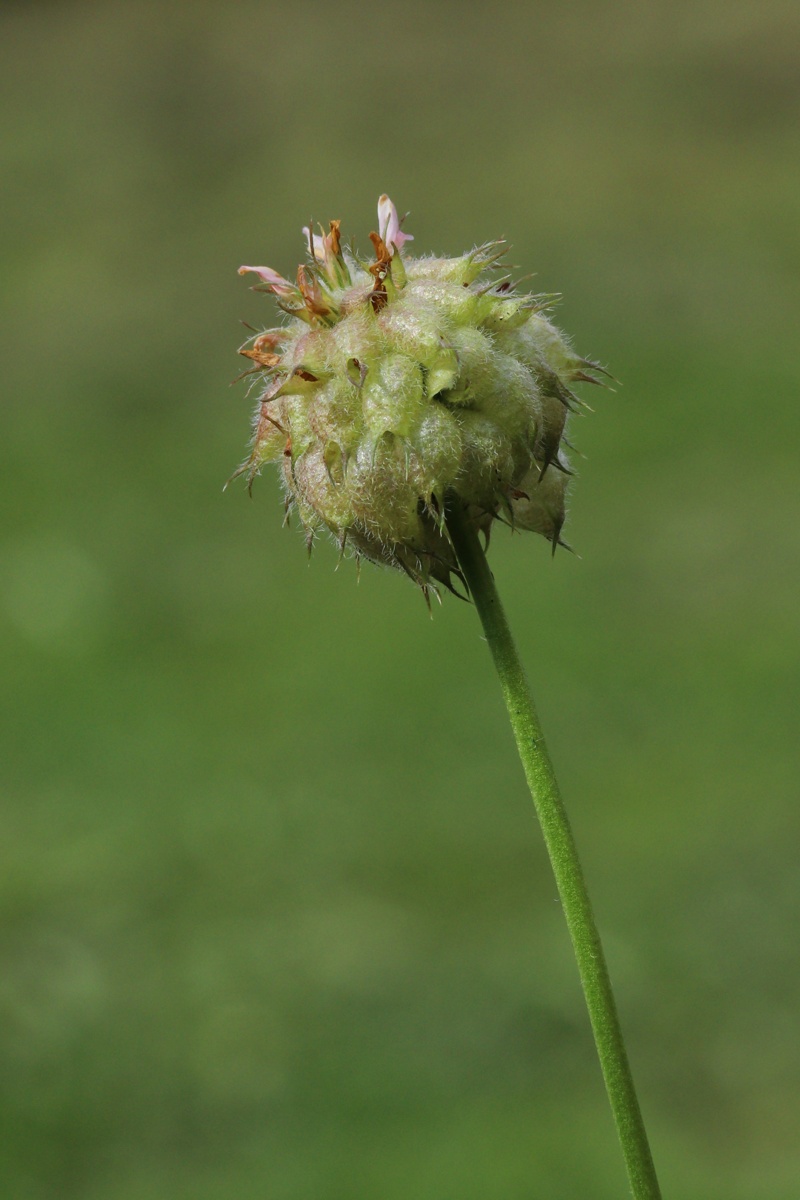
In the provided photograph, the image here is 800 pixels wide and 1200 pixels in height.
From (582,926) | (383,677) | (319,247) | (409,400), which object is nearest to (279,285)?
(319,247)

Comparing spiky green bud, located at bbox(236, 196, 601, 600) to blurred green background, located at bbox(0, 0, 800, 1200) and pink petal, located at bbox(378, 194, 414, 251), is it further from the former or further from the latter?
blurred green background, located at bbox(0, 0, 800, 1200)

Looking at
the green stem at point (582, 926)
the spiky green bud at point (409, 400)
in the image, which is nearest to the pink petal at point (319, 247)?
the spiky green bud at point (409, 400)

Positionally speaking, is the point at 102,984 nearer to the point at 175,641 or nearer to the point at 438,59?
the point at 175,641

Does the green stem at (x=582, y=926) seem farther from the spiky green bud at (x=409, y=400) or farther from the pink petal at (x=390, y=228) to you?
the pink petal at (x=390, y=228)

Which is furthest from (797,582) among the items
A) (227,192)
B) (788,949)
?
(227,192)

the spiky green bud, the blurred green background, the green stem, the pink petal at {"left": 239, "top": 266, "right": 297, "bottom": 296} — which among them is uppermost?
the blurred green background

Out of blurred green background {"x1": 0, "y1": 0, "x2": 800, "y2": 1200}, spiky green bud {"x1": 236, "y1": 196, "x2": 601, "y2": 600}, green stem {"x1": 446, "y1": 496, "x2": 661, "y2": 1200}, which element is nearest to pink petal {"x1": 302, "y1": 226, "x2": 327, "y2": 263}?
spiky green bud {"x1": 236, "y1": 196, "x2": 601, "y2": 600}

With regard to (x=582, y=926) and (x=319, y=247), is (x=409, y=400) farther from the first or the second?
(x=582, y=926)
